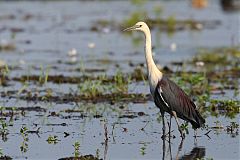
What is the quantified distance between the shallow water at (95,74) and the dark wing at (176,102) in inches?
12.2

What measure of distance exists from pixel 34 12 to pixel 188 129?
22.5 meters

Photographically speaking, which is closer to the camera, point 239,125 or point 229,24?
point 239,125

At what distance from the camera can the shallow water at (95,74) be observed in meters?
9.46

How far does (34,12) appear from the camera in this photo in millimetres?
32406

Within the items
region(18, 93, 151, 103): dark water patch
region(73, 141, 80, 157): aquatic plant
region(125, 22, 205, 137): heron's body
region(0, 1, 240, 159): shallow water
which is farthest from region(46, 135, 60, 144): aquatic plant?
region(18, 93, 151, 103): dark water patch

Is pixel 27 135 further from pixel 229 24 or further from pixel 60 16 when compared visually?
pixel 60 16

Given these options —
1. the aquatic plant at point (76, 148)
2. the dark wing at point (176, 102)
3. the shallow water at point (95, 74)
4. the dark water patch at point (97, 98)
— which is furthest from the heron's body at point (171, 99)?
the dark water patch at point (97, 98)

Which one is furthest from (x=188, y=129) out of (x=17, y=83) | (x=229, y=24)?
(x=229, y=24)

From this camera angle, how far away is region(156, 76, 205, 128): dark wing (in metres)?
9.73

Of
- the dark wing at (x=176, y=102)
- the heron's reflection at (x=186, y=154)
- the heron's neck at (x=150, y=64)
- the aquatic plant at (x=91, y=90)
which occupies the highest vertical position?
the heron's neck at (x=150, y=64)

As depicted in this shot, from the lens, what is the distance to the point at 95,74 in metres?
15.6

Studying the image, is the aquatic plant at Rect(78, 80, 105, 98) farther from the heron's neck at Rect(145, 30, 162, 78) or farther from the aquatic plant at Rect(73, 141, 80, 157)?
the aquatic plant at Rect(73, 141, 80, 157)

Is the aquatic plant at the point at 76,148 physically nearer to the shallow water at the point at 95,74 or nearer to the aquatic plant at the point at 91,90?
the shallow water at the point at 95,74

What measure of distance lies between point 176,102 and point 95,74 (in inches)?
234
